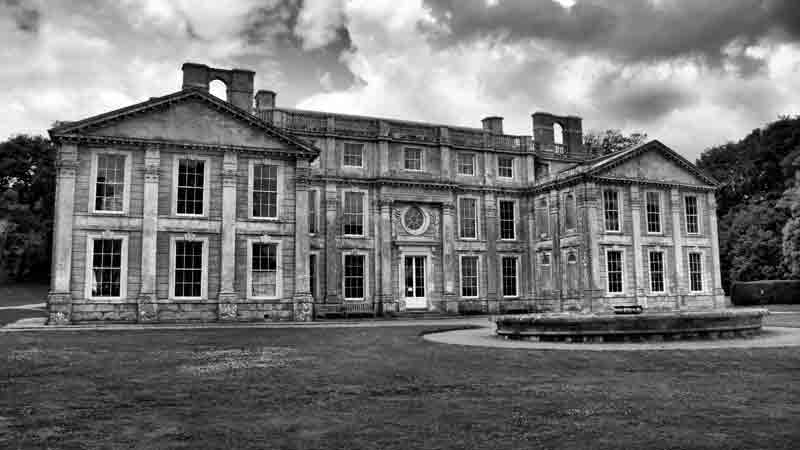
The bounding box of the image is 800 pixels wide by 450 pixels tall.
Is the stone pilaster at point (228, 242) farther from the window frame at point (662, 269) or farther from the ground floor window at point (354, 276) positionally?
the window frame at point (662, 269)

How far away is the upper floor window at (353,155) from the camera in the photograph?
3450 cm

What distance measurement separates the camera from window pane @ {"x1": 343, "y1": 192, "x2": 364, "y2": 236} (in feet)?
111

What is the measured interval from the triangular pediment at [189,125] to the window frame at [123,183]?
2.22 ft

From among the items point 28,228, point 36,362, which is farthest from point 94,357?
point 28,228

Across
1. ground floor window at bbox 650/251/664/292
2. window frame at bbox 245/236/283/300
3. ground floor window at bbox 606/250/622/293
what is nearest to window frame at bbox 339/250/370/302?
window frame at bbox 245/236/283/300

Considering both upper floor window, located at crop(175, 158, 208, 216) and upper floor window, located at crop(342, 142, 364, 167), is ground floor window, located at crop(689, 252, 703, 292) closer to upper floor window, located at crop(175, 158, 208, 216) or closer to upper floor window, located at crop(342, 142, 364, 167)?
upper floor window, located at crop(342, 142, 364, 167)

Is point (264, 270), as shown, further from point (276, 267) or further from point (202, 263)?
point (202, 263)

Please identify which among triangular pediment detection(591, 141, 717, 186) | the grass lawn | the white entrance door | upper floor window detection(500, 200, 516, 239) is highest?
triangular pediment detection(591, 141, 717, 186)

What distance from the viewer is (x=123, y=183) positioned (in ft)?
86.9

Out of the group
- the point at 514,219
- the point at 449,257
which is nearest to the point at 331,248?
the point at 449,257

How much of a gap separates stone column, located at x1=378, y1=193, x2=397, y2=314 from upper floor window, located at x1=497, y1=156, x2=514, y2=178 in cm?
776

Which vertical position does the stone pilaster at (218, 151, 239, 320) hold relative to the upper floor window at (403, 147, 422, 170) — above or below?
below

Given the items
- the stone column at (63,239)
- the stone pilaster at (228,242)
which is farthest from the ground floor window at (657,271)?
the stone column at (63,239)

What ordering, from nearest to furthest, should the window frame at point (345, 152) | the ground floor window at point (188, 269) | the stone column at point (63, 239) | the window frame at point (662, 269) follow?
the stone column at point (63, 239) → the ground floor window at point (188, 269) → the window frame at point (345, 152) → the window frame at point (662, 269)
